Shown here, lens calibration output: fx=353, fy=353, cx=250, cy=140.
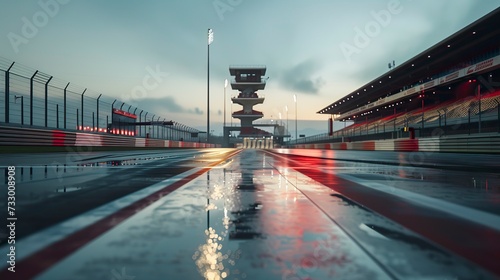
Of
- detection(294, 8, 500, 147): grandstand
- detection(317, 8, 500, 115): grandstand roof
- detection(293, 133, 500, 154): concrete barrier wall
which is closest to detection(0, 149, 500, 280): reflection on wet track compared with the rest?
detection(293, 133, 500, 154): concrete barrier wall

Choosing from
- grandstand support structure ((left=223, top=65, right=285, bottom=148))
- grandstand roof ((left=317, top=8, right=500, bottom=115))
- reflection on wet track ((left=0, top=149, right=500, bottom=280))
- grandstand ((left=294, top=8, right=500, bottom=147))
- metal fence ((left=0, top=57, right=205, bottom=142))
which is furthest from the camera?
grandstand support structure ((left=223, top=65, right=285, bottom=148))

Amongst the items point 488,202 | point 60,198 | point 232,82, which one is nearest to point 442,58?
point 488,202

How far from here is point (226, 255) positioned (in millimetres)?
2297

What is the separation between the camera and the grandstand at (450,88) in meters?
25.9

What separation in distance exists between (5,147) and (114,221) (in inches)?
682

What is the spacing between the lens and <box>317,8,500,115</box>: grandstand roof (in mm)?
33275

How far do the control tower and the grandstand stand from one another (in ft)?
144

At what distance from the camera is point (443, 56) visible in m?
42.3

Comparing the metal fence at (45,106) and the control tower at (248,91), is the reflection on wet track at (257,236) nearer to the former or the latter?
the metal fence at (45,106)

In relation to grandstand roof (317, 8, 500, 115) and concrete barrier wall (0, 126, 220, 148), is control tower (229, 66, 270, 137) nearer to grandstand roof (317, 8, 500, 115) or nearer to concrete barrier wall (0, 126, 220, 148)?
grandstand roof (317, 8, 500, 115)

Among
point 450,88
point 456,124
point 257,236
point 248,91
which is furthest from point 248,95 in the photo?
point 257,236

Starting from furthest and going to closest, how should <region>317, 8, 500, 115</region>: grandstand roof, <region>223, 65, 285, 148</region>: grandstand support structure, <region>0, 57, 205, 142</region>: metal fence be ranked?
<region>223, 65, 285, 148</region>: grandstand support structure
<region>317, 8, 500, 115</region>: grandstand roof
<region>0, 57, 205, 142</region>: metal fence

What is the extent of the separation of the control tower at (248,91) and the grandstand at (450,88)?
43846 millimetres

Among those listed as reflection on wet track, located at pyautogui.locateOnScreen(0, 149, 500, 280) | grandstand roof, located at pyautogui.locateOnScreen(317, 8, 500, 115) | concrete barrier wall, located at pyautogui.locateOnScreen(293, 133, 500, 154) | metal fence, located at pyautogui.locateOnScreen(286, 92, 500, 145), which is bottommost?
reflection on wet track, located at pyautogui.locateOnScreen(0, 149, 500, 280)
